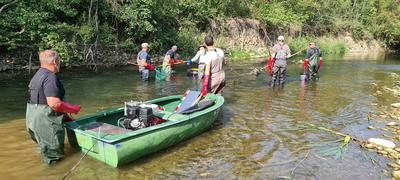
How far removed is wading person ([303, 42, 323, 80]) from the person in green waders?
37.6 ft

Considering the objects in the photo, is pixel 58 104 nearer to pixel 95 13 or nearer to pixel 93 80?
pixel 93 80

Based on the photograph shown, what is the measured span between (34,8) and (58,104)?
11.0m

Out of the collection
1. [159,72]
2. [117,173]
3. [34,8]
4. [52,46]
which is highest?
[34,8]

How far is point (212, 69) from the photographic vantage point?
8797mm

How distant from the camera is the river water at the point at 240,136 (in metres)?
6.01

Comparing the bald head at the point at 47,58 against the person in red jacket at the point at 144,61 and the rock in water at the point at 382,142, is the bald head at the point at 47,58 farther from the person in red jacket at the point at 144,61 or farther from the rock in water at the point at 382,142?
the person in red jacket at the point at 144,61

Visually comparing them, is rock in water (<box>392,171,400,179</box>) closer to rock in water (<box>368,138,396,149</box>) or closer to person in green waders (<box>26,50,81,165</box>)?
rock in water (<box>368,138,396,149</box>)

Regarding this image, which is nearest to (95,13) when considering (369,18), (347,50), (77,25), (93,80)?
(77,25)

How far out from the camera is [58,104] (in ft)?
18.2

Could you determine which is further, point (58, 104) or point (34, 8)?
point (34, 8)

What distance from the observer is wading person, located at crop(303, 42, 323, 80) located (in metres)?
15.3

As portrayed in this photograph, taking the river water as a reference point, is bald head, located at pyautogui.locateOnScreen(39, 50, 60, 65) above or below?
above

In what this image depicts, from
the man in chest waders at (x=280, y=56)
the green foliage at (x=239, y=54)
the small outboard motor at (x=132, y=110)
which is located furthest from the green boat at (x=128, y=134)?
the green foliage at (x=239, y=54)

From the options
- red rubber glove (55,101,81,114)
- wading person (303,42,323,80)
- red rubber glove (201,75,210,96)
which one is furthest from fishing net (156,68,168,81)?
red rubber glove (55,101,81,114)
